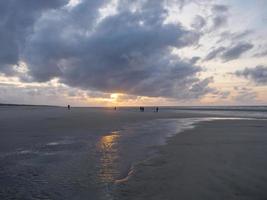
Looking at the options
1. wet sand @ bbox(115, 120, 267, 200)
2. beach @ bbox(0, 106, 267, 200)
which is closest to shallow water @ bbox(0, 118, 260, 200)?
beach @ bbox(0, 106, 267, 200)

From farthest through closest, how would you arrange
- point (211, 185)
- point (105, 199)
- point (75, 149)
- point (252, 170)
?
point (75, 149) < point (252, 170) < point (211, 185) < point (105, 199)

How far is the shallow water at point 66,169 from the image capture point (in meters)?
8.52

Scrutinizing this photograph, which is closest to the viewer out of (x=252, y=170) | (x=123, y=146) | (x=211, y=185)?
(x=211, y=185)

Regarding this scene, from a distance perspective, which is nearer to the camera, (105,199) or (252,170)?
(105,199)

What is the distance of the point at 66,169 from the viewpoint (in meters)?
11.3

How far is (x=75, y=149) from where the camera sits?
1598cm

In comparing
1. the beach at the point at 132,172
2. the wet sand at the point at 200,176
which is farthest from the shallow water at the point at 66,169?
the wet sand at the point at 200,176

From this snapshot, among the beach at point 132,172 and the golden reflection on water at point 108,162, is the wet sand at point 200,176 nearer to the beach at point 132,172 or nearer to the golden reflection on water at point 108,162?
the beach at point 132,172

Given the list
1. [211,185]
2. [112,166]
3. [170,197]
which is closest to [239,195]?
[211,185]

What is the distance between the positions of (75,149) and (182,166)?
270 inches

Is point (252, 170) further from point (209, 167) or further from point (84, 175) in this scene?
point (84, 175)

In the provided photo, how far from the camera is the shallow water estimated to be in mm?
8523

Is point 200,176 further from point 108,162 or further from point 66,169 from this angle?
point 66,169

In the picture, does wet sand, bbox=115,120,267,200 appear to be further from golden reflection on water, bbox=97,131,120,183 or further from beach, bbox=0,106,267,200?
golden reflection on water, bbox=97,131,120,183
